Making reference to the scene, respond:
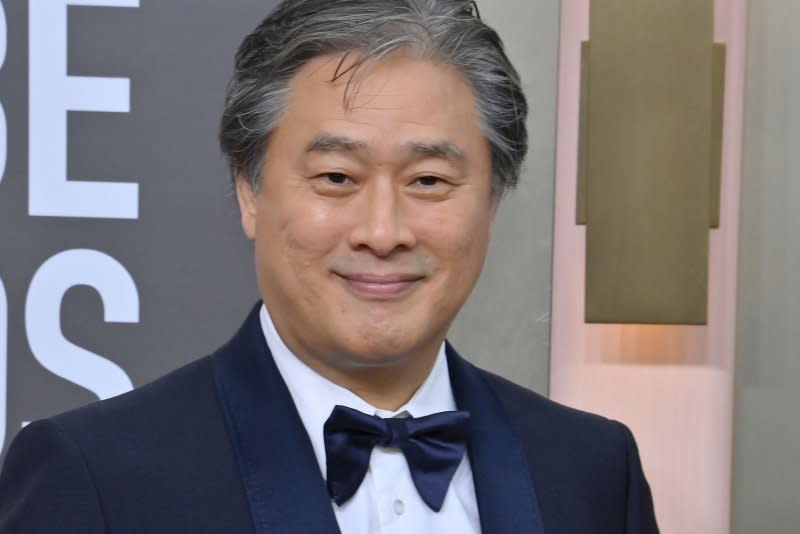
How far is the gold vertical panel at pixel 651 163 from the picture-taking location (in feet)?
Result: 7.47

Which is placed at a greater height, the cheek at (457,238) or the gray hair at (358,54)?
the gray hair at (358,54)

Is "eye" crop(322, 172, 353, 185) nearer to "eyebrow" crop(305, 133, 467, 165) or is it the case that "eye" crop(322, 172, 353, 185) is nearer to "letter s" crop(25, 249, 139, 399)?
"eyebrow" crop(305, 133, 467, 165)

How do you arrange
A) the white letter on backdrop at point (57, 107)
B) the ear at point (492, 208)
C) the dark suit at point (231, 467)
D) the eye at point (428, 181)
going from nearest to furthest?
Result: 1. the dark suit at point (231, 467)
2. the eye at point (428, 181)
3. the ear at point (492, 208)
4. the white letter on backdrop at point (57, 107)

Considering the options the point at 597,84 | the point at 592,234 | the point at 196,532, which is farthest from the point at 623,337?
the point at 196,532

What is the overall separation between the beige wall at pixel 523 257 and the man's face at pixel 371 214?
876 millimetres

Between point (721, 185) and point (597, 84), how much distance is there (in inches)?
12.0

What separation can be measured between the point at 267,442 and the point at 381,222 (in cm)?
29

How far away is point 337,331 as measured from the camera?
146cm

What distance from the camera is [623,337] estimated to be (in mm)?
2379

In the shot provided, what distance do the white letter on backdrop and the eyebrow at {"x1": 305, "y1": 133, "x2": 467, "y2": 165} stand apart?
90 centimetres

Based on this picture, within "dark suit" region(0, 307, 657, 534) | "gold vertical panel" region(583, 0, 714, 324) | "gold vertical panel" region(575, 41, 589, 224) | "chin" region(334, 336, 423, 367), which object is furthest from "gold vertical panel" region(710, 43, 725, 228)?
"chin" region(334, 336, 423, 367)

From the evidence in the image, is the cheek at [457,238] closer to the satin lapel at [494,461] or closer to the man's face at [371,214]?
the man's face at [371,214]

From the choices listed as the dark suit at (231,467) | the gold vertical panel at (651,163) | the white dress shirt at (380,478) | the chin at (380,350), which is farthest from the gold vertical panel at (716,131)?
the chin at (380,350)

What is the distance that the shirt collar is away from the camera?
1.53 metres
